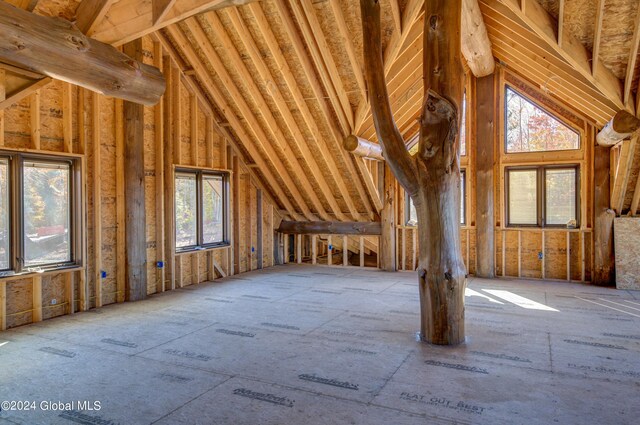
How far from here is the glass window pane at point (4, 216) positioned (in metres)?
4.60

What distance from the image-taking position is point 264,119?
6719mm

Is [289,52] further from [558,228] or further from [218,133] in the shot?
[558,228]

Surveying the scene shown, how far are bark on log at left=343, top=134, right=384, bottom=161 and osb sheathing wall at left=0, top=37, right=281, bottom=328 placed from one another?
2470mm

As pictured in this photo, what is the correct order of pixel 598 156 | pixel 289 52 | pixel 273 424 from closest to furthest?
pixel 273 424 < pixel 289 52 < pixel 598 156

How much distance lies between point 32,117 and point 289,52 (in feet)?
10.7

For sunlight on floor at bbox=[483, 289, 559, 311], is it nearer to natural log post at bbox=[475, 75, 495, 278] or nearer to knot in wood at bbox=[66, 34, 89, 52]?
natural log post at bbox=[475, 75, 495, 278]

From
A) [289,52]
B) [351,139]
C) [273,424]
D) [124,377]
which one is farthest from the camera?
[351,139]

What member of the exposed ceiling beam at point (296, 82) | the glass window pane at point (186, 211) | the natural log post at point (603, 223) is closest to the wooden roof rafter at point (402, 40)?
the exposed ceiling beam at point (296, 82)

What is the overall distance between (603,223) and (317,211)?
5089 millimetres

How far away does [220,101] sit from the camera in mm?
6852

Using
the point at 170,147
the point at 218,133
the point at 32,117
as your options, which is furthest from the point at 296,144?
the point at 32,117

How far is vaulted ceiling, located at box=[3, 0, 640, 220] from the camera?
14.4 ft

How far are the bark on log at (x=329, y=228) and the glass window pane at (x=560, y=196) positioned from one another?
310 cm

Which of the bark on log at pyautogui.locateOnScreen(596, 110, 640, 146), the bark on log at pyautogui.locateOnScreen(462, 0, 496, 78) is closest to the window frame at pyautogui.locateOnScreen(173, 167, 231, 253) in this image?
the bark on log at pyautogui.locateOnScreen(462, 0, 496, 78)
